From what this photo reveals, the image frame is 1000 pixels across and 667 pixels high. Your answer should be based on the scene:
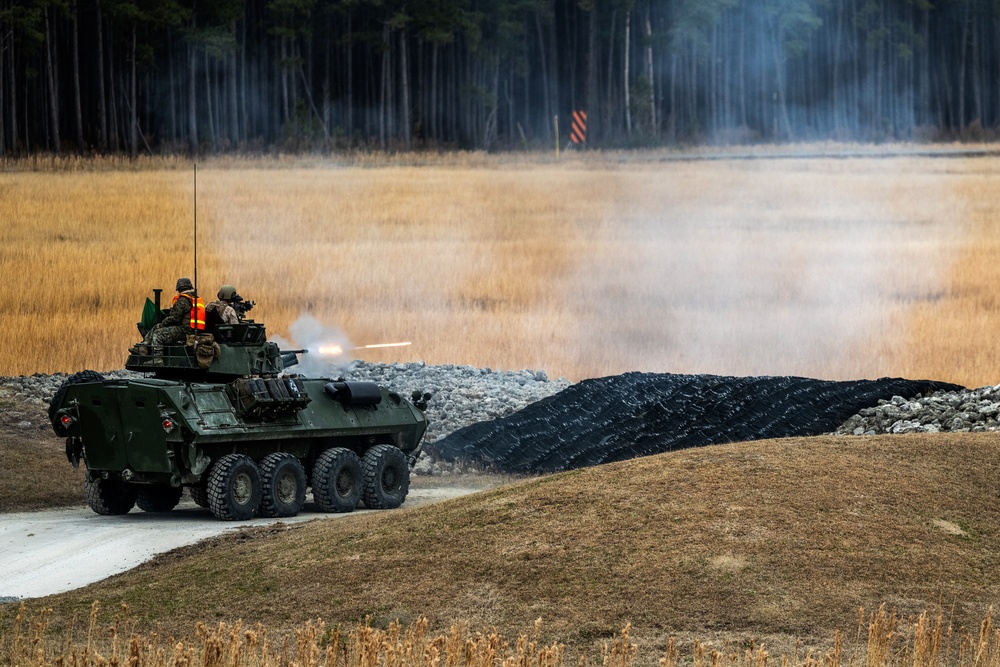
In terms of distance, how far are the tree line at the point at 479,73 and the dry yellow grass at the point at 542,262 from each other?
3.50 metres

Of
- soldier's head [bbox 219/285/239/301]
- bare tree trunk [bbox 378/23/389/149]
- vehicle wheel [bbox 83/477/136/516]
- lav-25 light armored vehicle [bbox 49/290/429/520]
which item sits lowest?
vehicle wheel [bbox 83/477/136/516]

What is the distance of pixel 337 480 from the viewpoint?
16625 millimetres

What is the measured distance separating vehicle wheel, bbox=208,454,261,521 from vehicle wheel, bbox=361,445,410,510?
1.42 meters

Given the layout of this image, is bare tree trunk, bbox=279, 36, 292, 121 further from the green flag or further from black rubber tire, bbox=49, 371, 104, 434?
black rubber tire, bbox=49, 371, 104, 434

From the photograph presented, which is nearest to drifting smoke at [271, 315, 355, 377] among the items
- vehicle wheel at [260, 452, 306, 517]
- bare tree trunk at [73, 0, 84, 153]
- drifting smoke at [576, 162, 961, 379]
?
vehicle wheel at [260, 452, 306, 517]

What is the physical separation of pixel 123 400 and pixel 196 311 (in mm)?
1206

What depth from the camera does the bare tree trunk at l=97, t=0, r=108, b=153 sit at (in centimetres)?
3628

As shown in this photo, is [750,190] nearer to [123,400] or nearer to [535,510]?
[123,400]

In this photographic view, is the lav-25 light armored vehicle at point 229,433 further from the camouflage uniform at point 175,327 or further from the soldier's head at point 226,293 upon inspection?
the soldier's head at point 226,293

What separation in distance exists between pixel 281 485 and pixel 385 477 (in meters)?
1.48

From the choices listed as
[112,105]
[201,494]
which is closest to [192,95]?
[112,105]

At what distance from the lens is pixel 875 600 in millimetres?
10016

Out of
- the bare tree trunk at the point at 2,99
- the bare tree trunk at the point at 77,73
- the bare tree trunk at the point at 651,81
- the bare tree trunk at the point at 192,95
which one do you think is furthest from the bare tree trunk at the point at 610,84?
the bare tree trunk at the point at 2,99

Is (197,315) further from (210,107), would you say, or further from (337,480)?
(210,107)
